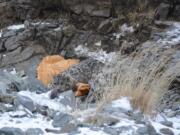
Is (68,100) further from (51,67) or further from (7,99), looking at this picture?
(51,67)

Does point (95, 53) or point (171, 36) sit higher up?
point (171, 36)

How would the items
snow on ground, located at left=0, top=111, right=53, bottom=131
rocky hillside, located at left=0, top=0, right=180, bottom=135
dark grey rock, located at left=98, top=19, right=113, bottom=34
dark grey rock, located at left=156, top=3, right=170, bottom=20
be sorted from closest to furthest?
1. snow on ground, located at left=0, top=111, right=53, bottom=131
2. rocky hillside, located at left=0, top=0, right=180, bottom=135
3. dark grey rock, located at left=156, top=3, right=170, bottom=20
4. dark grey rock, located at left=98, top=19, right=113, bottom=34

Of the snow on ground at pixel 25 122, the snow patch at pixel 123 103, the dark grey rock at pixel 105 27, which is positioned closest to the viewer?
the snow on ground at pixel 25 122

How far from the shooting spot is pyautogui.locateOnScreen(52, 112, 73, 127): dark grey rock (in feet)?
15.0

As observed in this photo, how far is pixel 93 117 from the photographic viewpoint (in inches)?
182

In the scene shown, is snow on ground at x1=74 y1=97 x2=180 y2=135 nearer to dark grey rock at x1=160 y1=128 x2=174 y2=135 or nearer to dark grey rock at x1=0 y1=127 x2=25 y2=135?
dark grey rock at x1=160 y1=128 x2=174 y2=135

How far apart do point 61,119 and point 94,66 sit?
123 inches

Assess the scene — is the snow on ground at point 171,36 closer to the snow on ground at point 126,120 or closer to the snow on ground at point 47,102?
the snow on ground at point 47,102

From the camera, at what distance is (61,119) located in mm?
4680

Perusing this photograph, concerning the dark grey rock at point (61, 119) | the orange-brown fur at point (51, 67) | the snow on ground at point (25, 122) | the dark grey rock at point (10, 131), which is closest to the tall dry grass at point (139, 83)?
the dark grey rock at point (61, 119)

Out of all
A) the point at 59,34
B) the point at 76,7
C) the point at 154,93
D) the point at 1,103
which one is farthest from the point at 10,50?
the point at 154,93

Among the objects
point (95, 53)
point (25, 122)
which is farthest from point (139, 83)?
point (95, 53)

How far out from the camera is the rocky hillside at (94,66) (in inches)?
184

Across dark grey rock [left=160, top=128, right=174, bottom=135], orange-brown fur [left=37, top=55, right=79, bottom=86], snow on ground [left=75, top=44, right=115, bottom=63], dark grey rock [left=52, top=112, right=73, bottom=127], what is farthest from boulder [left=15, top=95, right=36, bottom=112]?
snow on ground [left=75, top=44, right=115, bottom=63]
